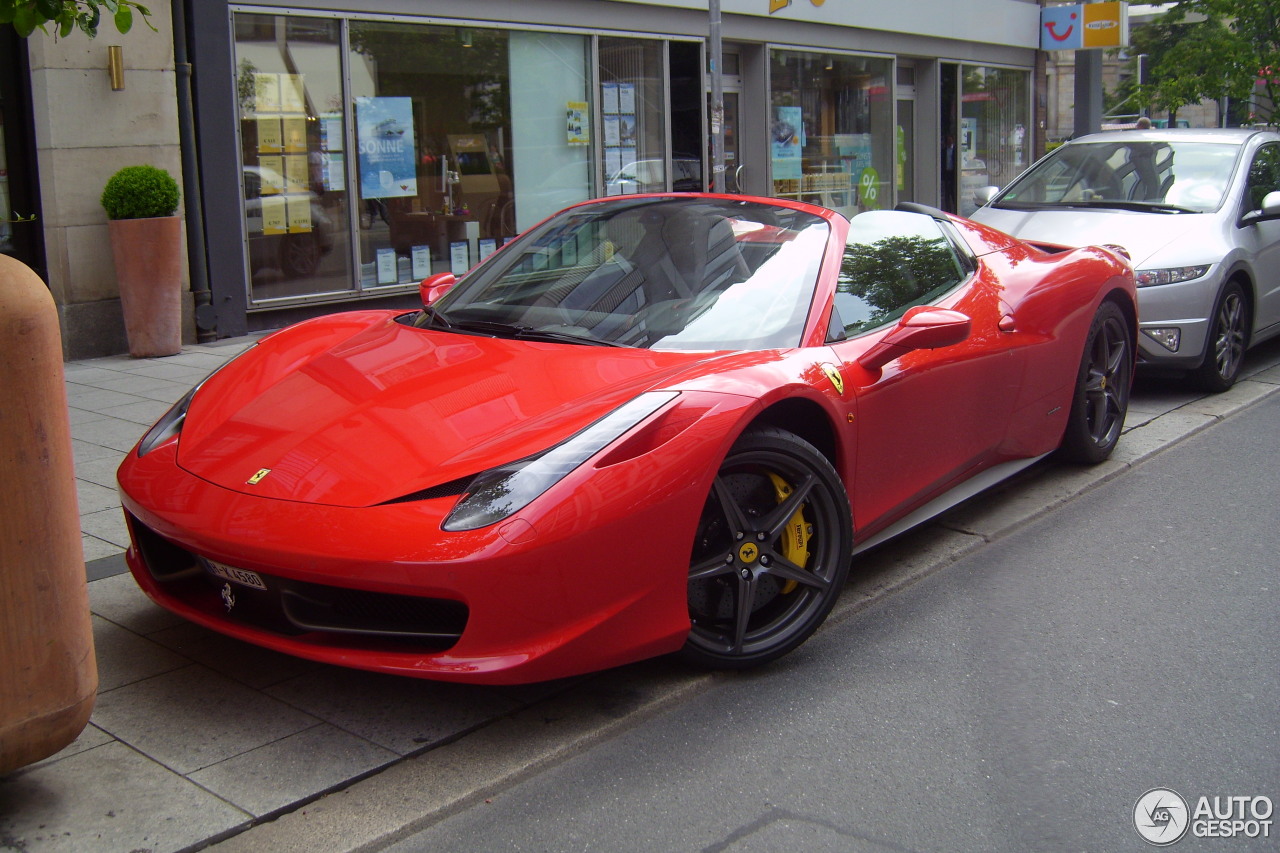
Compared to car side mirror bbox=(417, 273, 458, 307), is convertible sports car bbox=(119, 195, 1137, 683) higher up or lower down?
lower down

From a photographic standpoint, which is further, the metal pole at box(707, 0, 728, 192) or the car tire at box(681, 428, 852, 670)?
the metal pole at box(707, 0, 728, 192)

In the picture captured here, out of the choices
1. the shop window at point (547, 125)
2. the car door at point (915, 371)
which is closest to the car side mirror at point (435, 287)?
the car door at point (915, 371)

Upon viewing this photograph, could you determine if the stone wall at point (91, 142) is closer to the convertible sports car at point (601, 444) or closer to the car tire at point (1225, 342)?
the convertible sports car at point (601, 444)

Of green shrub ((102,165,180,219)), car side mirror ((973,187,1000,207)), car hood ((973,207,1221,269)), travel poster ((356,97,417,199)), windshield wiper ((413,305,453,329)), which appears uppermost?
travel poster ((356,97,417,199))

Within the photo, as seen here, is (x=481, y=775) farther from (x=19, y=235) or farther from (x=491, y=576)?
(x=19, y=235)

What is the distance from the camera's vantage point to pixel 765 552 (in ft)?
11.8

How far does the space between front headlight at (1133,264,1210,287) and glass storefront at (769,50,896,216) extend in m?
8.10

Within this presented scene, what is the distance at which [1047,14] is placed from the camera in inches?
799

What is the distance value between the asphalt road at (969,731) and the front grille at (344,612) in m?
0.44

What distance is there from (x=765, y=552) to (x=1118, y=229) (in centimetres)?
510

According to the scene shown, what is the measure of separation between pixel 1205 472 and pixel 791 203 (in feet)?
8.31

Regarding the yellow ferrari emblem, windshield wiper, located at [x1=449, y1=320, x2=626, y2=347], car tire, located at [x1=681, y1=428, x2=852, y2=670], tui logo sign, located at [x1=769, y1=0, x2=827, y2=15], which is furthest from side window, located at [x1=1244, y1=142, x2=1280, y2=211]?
tui logo sign, located at [x1=769, y1=0, x2=827, y2=15]

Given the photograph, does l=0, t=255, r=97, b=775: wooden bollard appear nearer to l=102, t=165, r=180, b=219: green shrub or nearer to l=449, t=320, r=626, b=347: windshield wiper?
l=449, t=320, r=626, b=347: windshield wiper

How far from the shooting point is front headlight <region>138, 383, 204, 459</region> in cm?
383
